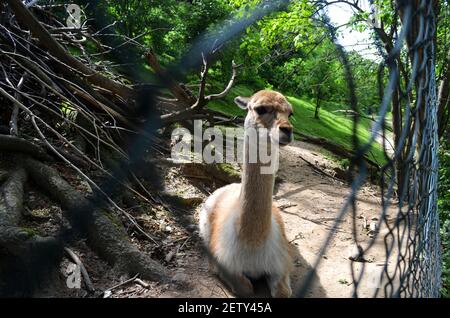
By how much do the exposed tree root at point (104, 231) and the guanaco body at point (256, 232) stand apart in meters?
0.55

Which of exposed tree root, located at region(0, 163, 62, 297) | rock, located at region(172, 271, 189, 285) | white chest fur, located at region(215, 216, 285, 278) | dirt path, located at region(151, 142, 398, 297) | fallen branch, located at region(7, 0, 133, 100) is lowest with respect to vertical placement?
dirt path, located at region(151, 142, 398, 297)

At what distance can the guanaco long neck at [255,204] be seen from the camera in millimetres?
3221

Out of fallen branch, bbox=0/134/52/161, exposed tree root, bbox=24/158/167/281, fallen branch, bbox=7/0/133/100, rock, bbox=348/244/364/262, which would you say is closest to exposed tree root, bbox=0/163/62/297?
exposed tree root, bbox=24/158/167/281

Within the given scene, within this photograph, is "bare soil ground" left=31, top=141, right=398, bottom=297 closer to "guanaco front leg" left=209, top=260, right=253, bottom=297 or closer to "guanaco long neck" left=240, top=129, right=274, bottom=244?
"guanaco front leg" left=209, top=260, right=253, bottom=297

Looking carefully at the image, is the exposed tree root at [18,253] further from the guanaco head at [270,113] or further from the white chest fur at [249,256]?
the guanaco head at [270,113]

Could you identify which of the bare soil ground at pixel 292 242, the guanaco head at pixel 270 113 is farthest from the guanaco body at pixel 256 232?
the bare soil ground at pixel 292 242

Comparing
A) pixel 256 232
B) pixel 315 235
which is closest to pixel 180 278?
pixel 256 232

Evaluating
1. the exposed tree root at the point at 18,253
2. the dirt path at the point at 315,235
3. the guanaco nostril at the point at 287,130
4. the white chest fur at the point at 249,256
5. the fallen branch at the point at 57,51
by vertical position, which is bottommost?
the dirt path at the point at 315,235

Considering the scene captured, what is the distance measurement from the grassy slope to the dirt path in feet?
10.0

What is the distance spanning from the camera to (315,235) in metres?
4.77

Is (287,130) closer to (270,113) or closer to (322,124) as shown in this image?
(270,113)

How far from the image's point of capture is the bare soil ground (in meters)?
3.05
